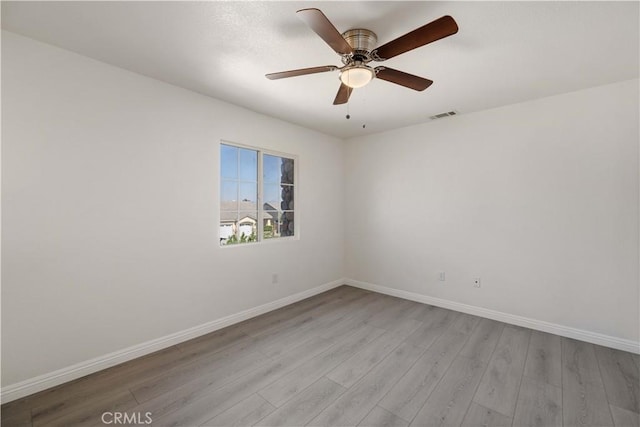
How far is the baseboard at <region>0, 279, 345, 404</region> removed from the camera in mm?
1897

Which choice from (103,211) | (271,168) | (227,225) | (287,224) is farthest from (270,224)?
(103,211)

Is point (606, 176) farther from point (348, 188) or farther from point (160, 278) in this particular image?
point (160, 278)

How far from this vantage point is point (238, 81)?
101 inches

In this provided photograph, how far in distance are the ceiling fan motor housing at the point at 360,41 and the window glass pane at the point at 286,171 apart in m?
2.16

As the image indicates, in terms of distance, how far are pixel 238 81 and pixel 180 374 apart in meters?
2.57

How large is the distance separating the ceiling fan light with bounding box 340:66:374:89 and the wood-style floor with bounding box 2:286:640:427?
7.25ft

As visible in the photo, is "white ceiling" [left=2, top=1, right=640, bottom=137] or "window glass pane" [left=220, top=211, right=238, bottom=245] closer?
"white ceiling" [left=2, top=1, right=640, bottom=137]

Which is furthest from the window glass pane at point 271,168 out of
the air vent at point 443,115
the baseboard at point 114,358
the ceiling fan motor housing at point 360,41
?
the air vent at point 443,115

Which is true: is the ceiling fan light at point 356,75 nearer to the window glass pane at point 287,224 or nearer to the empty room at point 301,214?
the empty room at point 301,214

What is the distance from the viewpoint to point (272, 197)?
12.1ft

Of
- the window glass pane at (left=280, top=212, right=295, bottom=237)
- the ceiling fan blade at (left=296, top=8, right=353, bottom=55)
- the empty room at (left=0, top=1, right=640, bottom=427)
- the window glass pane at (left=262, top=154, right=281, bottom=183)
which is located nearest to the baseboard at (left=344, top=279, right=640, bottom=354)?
the empty room at (left=0, top=1, right=640, bottom=427)

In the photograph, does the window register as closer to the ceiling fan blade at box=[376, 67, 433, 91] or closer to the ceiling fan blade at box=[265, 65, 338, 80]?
the ceiling fan blade at box=[265, 65, 338, 80]

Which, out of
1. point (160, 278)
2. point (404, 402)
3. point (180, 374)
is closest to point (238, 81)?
Answer: point (160, 278)

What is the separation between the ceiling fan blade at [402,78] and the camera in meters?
1.87
